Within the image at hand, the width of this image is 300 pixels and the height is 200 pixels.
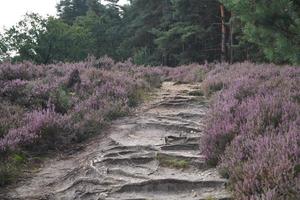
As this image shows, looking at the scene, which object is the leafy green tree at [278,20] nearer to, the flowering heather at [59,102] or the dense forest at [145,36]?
the flowering heather at [59,102]

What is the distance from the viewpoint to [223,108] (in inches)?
284

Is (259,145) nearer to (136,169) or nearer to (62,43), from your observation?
(136,169)

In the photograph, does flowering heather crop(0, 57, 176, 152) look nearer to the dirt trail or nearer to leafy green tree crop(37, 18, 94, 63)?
the dirt trail

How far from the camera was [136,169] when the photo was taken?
6090 mm

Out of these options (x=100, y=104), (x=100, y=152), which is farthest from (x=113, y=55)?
(x=100, y=152)

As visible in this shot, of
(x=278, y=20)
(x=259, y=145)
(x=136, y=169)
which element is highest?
(x=278, y=20)

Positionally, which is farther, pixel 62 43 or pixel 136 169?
pixel 62 43

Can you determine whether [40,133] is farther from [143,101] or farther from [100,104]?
[143,101]

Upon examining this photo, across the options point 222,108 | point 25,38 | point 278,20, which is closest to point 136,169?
point 222,108

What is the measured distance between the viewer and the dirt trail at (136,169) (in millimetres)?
5156

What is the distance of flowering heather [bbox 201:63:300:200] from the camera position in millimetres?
4152

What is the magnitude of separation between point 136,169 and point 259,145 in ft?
6.42

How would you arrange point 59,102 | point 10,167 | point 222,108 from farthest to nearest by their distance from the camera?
point 59,102 < point 222,108 < point 10,167

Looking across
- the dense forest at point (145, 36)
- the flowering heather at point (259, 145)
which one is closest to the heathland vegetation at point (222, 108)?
the flowering heather at point (259, 145)
